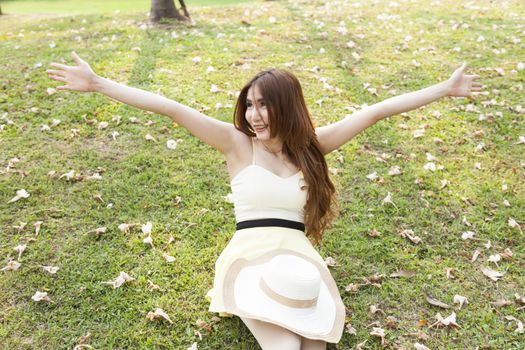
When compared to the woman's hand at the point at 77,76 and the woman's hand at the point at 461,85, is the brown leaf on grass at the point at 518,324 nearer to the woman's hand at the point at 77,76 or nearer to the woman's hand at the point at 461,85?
the woman's hand at the point at 461,85

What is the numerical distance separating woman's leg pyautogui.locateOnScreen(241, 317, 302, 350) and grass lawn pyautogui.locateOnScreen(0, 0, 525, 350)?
1.39ft

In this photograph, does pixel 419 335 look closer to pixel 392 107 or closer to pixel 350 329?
pixel 350 329

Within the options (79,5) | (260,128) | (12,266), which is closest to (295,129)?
(260,128)

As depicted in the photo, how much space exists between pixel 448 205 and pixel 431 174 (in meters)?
0.52

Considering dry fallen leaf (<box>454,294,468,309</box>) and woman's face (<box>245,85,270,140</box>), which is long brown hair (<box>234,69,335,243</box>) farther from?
dry fallen leaf (<box>454,294,468,309</box>)

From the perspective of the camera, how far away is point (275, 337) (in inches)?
116

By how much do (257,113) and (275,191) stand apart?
56 cm

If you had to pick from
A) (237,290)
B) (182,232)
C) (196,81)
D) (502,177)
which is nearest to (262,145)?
(237,290)

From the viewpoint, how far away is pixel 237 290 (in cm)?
313

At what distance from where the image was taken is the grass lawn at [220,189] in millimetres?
3611

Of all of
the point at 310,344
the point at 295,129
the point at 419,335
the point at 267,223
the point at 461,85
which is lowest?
the point at 419,335

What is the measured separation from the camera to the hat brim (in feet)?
9.55

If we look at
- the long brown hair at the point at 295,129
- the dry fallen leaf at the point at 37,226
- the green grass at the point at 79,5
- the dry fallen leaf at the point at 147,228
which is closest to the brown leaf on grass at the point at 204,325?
the long brown hair at the point at 295,129

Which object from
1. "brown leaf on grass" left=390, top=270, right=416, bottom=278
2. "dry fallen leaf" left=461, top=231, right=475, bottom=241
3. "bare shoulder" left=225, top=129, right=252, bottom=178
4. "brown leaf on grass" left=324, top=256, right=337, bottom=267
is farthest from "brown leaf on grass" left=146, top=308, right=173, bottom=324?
"dry fallen leaf" left=461, top=231, right=475, bottom=241
